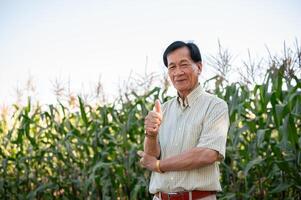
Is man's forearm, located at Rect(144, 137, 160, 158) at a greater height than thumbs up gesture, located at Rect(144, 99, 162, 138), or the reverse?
thumbs up gesture, located at Rect(144, 99, 162, 138)

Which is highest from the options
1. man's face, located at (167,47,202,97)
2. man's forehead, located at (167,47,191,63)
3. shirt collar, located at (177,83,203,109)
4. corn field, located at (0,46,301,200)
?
man's forehead, located at (167,47,191,63)

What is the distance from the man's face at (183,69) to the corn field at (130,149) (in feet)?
2.58

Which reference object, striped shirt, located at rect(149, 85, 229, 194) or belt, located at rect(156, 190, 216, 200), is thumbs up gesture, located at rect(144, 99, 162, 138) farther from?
belt, located at rect(156, 190, 216, 200)

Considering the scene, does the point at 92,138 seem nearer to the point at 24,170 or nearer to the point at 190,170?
the point at 24,170

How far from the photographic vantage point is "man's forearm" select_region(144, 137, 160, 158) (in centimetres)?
188

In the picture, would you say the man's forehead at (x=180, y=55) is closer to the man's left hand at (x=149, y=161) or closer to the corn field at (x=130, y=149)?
the man's left hand at (x=149, y=161)

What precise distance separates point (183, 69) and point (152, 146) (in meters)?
0.40

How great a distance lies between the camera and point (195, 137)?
1.87m

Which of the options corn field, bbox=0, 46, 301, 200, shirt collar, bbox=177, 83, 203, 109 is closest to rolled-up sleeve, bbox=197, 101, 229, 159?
shirt collar, bbox=177, 83, 203, 109

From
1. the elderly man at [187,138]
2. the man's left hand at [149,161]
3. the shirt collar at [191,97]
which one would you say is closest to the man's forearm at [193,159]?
the elderly man at [187,138]

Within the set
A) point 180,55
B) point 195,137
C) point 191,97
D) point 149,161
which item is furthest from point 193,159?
point 180,55

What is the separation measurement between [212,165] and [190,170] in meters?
0.12

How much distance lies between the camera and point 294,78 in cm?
278

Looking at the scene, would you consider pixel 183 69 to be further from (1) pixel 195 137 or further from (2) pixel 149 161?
(2) pixel 149 161
